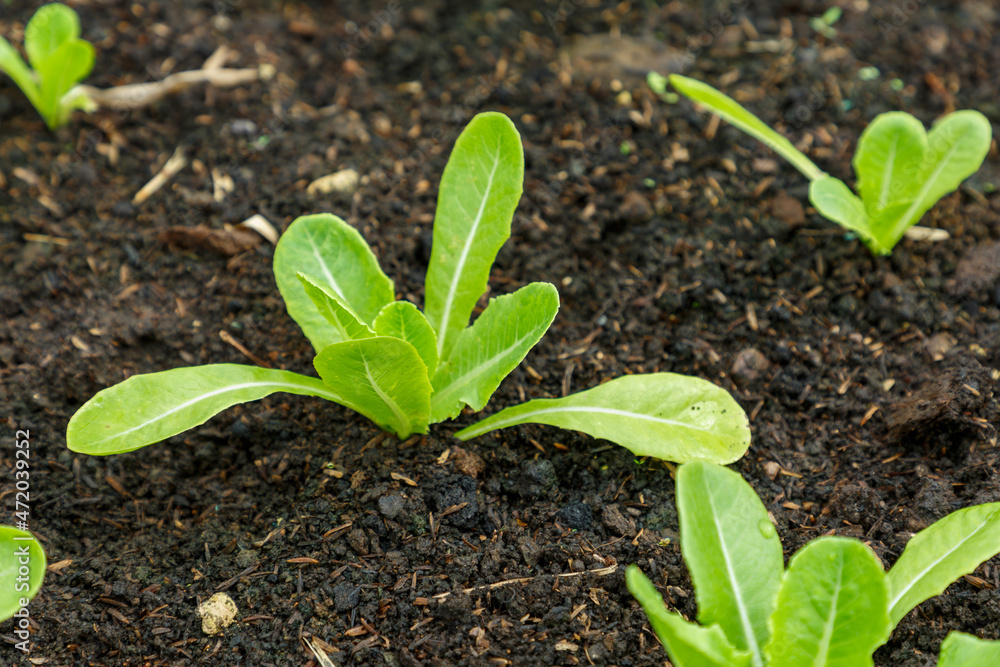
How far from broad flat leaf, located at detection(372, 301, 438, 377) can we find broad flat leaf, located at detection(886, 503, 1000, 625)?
3.61ft

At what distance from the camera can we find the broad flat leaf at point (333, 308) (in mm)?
1606

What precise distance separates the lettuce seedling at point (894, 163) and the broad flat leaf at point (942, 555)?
3.32 ft

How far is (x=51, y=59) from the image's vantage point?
8.64 ft

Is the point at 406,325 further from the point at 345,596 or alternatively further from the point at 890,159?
the point at 890,159

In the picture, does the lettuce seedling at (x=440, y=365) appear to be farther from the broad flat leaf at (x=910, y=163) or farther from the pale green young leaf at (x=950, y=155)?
the pale green young leaf at (x=950, y=155)

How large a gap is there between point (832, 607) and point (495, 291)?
53.0 inches

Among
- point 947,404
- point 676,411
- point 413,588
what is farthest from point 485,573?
point 947,404

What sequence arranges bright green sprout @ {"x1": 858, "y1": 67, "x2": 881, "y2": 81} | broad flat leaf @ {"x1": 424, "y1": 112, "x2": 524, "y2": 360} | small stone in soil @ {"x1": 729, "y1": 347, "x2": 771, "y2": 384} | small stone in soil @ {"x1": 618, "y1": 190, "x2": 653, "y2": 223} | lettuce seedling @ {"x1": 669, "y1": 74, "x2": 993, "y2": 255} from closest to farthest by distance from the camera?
broad flat leaf @ {"x1": 424, "y1": 112, "x2": 524, "y2": 360}, small stone in soil @ {"x1": 729, "y1": 347, "x2": 771, "y2": 384}, lettuce seedling @ {"x1": 669, "y1": 74, "x2": 993, "y2": 255}, small stone in soil @ {"x1": 618, "y1": 190, "x2": 653, "y2": 223}, bright green sprout @ {"x1": 858, "y1": 67, "x2": 881, "y2": 81}

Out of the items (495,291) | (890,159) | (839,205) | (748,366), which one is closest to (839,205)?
(839,205)

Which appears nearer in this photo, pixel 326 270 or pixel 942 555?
pixel 942 555

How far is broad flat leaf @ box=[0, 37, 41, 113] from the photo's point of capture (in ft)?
8.63

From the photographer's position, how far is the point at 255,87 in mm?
3018

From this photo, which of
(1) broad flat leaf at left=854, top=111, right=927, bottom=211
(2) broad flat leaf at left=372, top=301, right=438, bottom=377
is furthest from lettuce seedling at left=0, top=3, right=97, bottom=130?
(1) broad flat leaf at left=854, top=111, right=927, bottom=211

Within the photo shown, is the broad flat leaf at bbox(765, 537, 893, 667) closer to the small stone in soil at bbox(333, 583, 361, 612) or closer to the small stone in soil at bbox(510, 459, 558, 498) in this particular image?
the small stone in soil at bbox(510, 459, 558, 498)
